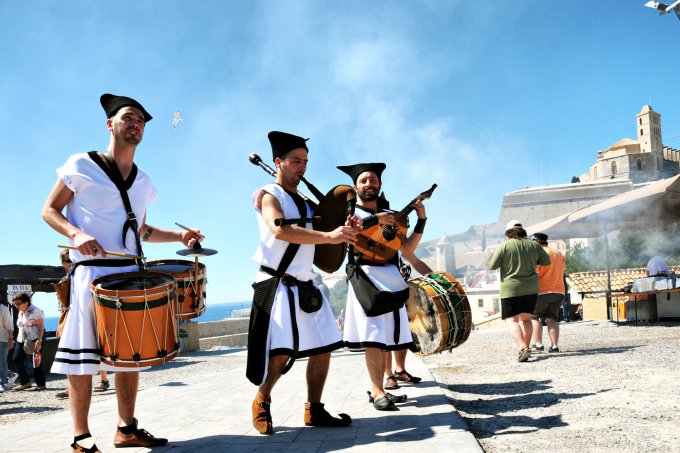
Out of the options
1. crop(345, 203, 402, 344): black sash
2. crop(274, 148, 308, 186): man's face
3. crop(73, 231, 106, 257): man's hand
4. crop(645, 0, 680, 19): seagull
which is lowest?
crop(345, 203, 402, 344): black sash

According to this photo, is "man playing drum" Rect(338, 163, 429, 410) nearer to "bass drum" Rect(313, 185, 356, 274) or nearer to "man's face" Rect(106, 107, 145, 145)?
"bass drum" Rect(313, 185, 356, 274)

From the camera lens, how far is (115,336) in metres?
3.38

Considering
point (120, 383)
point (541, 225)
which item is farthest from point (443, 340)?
point (541, 225)

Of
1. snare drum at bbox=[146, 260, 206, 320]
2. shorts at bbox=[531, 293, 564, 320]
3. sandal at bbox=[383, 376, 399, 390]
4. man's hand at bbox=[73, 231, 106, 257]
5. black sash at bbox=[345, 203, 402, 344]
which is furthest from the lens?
shorts at bbox=[531, 293, 564, 320]

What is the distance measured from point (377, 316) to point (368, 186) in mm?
1072

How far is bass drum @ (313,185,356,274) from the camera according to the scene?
13.5 ft

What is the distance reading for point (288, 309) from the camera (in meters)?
3.92

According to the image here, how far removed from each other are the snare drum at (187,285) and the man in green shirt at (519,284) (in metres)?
5.19

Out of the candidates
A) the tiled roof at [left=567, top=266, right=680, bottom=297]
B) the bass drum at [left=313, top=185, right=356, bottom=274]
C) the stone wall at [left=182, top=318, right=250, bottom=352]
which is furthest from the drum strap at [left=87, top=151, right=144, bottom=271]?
the tiled roof at [left=567, top=266, right=680, bottom=297]

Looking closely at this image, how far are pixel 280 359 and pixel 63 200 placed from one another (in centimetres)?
162

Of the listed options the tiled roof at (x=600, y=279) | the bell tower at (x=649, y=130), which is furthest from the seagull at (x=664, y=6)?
the bell tower at (x=649, y=130)

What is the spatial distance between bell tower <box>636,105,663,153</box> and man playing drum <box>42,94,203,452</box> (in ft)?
460

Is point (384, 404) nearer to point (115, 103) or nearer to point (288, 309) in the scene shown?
point (288, 309)

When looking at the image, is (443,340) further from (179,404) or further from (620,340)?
(620,340)
